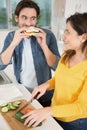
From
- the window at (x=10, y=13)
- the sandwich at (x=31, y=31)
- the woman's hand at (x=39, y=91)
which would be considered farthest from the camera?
the window at (x=10, y=13)

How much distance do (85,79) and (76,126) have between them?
0.95 feet

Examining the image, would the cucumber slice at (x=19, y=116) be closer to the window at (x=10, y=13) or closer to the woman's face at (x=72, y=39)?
the woman's face at (x=72, y=39)

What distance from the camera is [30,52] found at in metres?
1.61

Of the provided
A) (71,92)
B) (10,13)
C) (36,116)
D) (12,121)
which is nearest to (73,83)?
(71,92)

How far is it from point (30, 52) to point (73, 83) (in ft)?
1.79

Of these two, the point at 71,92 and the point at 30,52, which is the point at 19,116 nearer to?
the point at 71,92

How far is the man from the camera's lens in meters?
1.51

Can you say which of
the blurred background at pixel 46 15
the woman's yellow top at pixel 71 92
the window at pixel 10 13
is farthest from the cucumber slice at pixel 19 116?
the window at pixel 10 13

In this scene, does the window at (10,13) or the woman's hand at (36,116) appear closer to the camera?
the woman's hand at (36,116)

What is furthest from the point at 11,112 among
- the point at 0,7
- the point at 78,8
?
the point at 0,7

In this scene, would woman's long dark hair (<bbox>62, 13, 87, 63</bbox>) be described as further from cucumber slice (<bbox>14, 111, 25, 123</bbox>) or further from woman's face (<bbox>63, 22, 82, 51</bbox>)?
cucumber slice (<bbox>14, 111, 25, 123</bbox>)

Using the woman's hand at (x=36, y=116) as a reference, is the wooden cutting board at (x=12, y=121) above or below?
below

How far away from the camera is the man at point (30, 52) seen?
1515mm

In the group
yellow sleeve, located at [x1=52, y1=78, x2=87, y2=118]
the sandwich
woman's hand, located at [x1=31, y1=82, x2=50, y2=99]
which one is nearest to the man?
the sandwich
